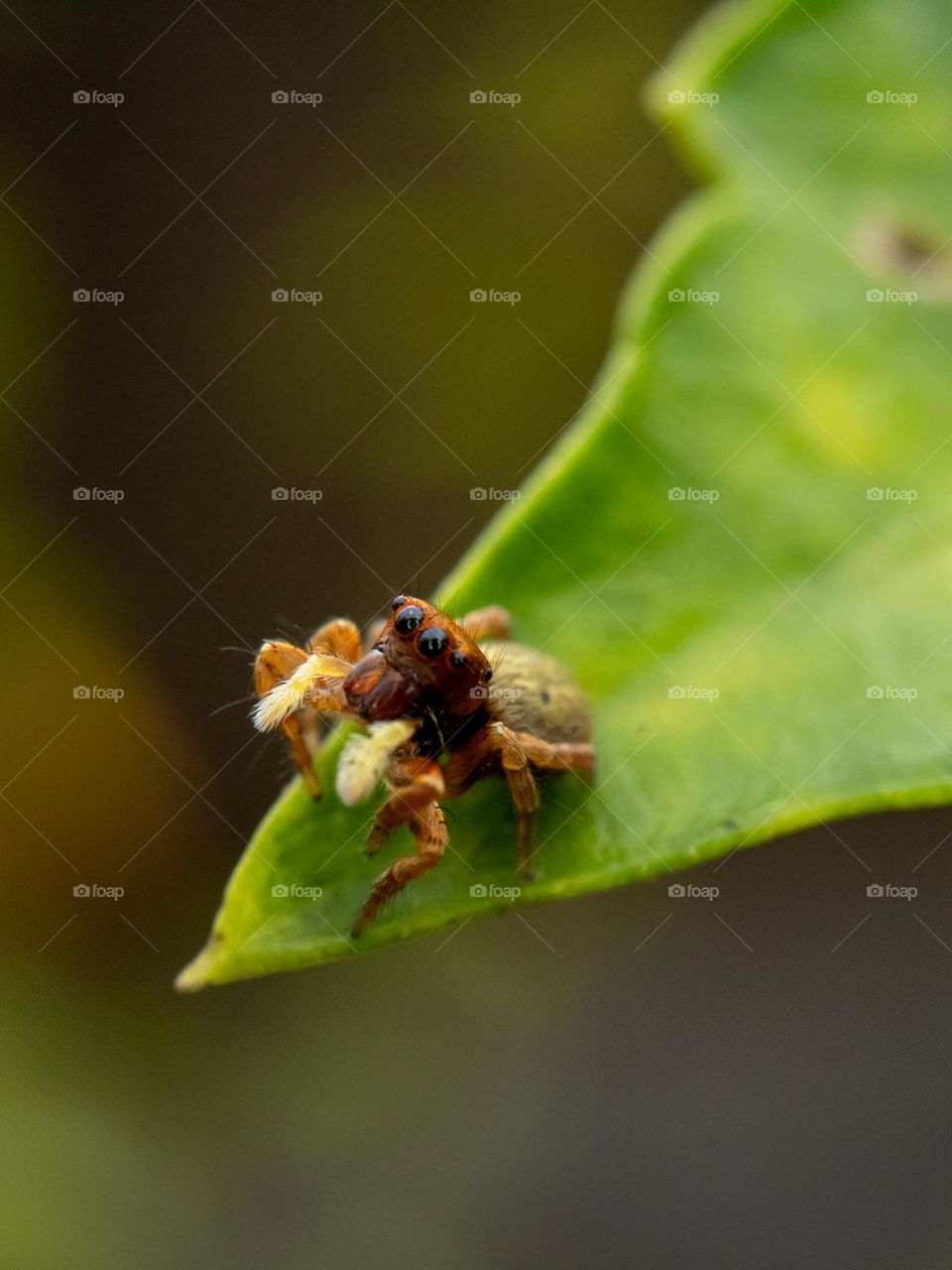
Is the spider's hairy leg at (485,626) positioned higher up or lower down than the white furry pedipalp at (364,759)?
higher up

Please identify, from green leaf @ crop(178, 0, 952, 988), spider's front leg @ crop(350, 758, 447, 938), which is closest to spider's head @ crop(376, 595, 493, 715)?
spider's front leg @ crop(350, 758, 447, 938)

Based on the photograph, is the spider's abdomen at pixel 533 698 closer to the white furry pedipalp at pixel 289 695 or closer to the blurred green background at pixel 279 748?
the white furry pedipalp at pixel 289 695

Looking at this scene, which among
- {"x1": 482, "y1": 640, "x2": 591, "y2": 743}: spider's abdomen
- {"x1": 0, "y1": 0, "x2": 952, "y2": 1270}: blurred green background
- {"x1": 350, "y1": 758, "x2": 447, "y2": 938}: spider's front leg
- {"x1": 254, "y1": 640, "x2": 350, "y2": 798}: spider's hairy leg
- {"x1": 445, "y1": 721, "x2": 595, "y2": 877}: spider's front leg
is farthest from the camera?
{"x1": 0, "y1": 0, "x2": 952, "y2": 1270}: blurred green background

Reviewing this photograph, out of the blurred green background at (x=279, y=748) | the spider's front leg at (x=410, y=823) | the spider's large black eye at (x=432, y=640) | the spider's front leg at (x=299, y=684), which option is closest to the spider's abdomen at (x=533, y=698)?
the spider's large black eye at (x=432, y=640)

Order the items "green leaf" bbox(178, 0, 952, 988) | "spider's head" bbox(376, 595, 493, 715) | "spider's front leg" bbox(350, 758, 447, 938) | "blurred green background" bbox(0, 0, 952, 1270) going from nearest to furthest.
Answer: "green leaf" bbox(178, 0, 952, 988), "spider's front leg" bbox(350, 758, 447, 938), "spider's head" bbox(376, 595, 493, 715), "blurred green background" bbox(0, 0, 952, 1270)

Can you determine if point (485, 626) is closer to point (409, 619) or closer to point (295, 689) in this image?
point (409, 619)

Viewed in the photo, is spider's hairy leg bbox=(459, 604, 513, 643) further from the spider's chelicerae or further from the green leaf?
the green leaf

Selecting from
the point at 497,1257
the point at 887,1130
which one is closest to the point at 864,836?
the point at 887,1130
